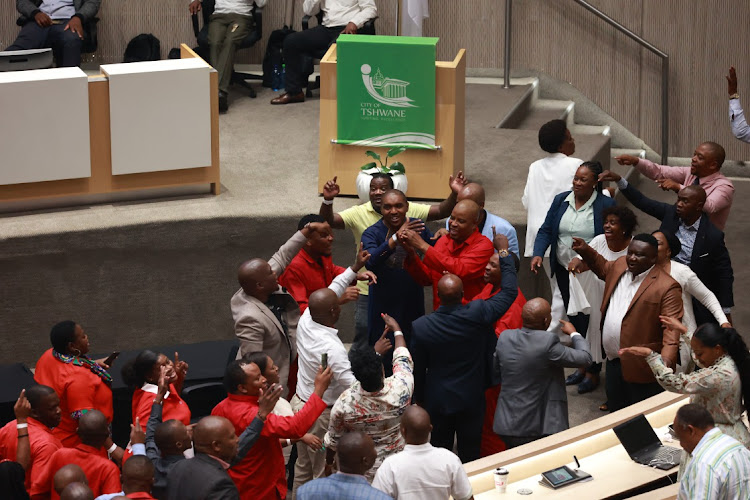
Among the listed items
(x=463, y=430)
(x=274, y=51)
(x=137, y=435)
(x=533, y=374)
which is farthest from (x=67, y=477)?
(x=274, y=51)

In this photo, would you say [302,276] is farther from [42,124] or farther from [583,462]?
[42,124]

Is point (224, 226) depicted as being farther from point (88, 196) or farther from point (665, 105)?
point (665, 105)

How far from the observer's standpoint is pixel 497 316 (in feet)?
20.1

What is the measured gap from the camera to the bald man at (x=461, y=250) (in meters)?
6.75

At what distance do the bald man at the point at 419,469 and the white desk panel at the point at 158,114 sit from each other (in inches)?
176

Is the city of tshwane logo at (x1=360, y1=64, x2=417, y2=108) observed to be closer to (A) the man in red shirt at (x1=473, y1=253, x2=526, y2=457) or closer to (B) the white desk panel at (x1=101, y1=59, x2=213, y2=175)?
(B) the white desk panel at (x1=101, y1=59, x2=213, y2=175)

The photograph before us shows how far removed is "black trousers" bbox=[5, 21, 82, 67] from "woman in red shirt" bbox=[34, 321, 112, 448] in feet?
17.3

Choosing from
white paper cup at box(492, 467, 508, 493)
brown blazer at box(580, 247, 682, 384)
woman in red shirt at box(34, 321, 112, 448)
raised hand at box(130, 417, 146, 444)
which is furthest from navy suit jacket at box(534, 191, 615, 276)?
raised hand at box(130, 417, 146, 444)

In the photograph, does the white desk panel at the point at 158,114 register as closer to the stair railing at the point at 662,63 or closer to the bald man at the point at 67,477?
the stair railing at the point at 662,63

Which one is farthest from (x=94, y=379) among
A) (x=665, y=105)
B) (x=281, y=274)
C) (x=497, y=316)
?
(x=665, y=105)

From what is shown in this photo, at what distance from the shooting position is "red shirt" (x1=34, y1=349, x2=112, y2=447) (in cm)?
608

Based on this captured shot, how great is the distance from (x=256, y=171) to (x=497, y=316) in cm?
397

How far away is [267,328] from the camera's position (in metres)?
6.39

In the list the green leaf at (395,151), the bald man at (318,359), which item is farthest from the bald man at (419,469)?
the green leaf at (395,151)
